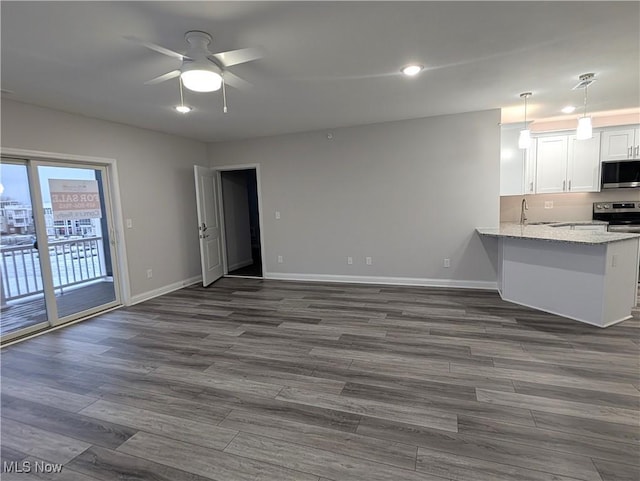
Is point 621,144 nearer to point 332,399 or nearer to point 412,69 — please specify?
point 412,69

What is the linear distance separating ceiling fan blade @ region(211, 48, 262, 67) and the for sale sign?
3061 millimetres

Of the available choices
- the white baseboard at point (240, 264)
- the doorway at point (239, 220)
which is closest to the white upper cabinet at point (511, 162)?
the doorway at point (239, 220)

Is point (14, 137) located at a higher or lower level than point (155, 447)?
higher

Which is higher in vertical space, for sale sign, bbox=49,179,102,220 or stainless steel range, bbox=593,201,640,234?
for sale sign, bbox=49,179,102,220

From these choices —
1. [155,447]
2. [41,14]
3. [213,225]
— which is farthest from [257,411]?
[213,225]

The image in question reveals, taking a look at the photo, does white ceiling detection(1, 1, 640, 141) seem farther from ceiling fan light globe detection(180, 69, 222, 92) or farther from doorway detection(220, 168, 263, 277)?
doorway detection(220, 168, 263, 277)

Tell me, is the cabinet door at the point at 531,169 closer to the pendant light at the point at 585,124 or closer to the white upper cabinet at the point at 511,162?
the white upper cabinet at the point at 511,162

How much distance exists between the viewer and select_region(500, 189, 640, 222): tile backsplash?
5379mm

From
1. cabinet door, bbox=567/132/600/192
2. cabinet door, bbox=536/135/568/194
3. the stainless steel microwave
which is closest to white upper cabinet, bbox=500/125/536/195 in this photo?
cabinet door, bbox=536/135/568/194

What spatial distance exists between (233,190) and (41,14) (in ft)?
17.3

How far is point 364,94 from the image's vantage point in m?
3.73

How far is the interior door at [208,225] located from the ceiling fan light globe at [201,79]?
3443 millimetres

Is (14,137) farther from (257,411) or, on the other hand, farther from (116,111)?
(257,411)

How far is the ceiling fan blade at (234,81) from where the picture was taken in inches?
109
